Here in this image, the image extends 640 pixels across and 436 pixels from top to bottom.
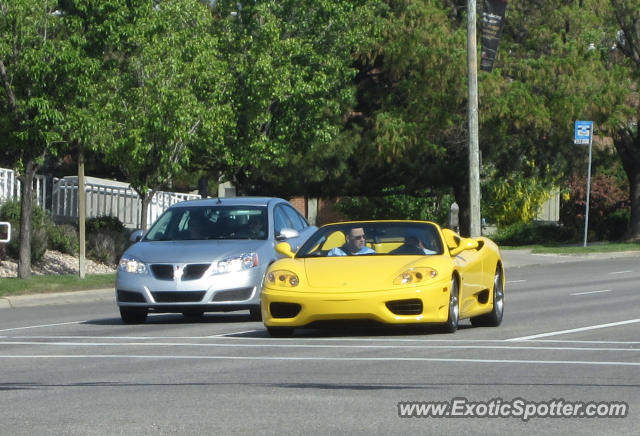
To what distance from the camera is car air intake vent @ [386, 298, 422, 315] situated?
45.1 feet

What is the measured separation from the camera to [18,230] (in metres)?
30.0

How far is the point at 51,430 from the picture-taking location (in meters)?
8.23

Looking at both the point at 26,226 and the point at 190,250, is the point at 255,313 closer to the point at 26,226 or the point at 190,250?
the point at 190,250

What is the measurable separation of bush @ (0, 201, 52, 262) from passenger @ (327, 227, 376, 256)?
15.7m

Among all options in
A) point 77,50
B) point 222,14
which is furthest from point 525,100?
point 77,50

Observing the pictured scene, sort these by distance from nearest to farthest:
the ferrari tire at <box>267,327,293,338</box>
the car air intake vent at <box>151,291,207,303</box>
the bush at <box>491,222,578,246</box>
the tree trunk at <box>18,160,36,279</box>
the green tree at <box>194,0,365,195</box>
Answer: the ferrari tire at <box>267,327,293,338</box> < the car air intake vent at <box>151,291,207,303</box> < the tree trunk at <box>18,160,36,279</box> < the green tree at <box>194,0,365,195</box> < the bush at <box>491,222,578,246</box>

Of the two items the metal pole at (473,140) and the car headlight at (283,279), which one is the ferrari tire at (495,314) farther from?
the metal pole at (473,140)

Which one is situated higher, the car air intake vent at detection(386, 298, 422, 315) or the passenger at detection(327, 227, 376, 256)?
the passenger at detection(327, 227, 376, 256)

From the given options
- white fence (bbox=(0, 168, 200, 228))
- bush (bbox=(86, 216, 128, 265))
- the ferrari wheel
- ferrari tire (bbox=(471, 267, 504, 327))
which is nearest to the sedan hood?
ferrari tire (bbox=(471, 267, 504, 327))

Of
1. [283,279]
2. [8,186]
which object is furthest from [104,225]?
[283,279]

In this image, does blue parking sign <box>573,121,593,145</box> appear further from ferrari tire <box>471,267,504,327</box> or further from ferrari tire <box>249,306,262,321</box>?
ferrari tire <box>471,267,504,327</box>

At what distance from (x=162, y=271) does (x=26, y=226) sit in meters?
9.87

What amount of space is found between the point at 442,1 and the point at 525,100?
17.4 ft

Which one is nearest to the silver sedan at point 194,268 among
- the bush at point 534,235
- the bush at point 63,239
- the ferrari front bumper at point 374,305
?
the ferrari front bumper at point 374,305
